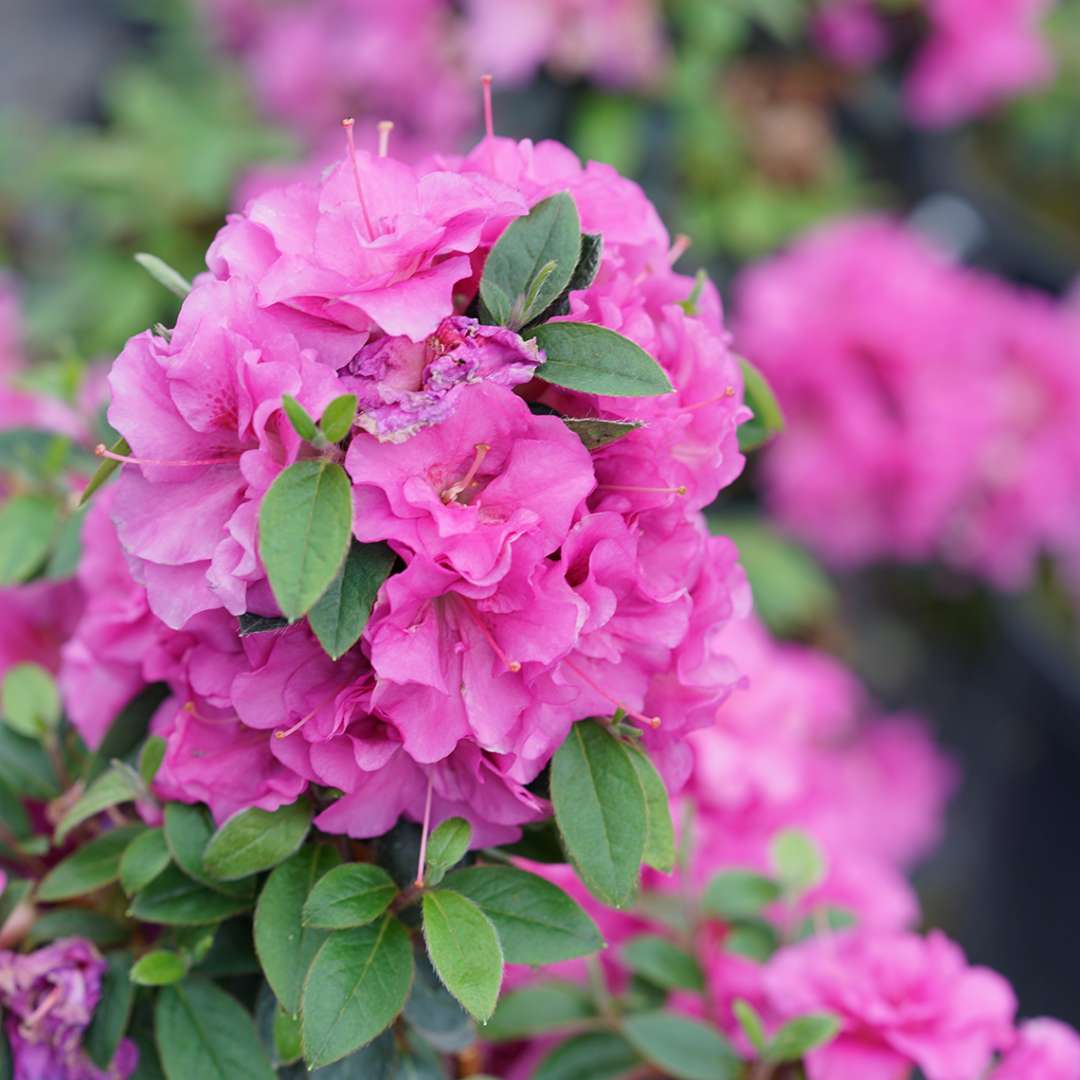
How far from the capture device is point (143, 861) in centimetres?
64

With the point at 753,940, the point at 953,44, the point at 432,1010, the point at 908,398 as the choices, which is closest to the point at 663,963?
the point at 753,940

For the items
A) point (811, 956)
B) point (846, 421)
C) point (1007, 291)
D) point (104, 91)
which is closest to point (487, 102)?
point (811, 956)

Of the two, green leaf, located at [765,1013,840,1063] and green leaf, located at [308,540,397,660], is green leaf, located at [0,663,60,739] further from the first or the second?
green leaf, located at [765,1013,840,1063]

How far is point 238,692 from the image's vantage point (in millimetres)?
574

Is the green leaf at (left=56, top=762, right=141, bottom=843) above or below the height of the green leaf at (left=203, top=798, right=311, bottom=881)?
below

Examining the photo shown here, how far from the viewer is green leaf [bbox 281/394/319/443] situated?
51 cm

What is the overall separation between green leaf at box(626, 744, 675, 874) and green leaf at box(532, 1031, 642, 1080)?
24cm

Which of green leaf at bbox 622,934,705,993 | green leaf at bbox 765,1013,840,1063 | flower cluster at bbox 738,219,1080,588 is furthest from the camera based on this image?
flower cluster at bbox 738,219,1080,588

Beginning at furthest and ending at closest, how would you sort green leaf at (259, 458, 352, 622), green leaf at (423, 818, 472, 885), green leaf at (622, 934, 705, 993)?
green leaf at (622, 934, 705, 993) → green leaf at (423, 818, 472, 885) → green leaf at (259, 458, 352, 622)

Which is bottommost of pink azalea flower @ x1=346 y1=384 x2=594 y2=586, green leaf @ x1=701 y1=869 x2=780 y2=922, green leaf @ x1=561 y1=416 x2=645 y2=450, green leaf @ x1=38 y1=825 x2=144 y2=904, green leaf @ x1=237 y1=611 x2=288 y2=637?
green leaf @ x1=701 y1=869 x2=780 y2=922

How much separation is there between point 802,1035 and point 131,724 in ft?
1.29

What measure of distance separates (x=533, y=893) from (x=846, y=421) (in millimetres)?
1085

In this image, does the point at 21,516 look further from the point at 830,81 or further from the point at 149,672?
the point at 830,81

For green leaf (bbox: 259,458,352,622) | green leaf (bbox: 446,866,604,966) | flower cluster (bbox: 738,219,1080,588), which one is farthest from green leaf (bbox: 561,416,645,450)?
flower cluster (bbox: 738,219,1080,588)
